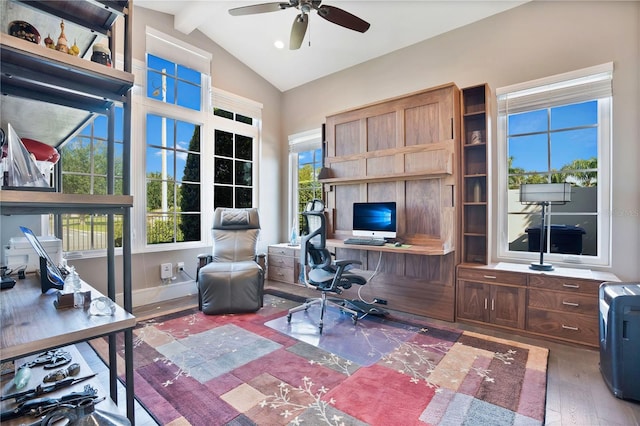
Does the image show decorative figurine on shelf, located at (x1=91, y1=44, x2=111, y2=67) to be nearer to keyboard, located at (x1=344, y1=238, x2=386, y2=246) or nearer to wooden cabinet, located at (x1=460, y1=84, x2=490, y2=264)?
keyboard, located at (x1=344, y1=238, x2=386, y2=246)

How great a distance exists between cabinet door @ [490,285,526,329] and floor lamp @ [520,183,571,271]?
1.03ft

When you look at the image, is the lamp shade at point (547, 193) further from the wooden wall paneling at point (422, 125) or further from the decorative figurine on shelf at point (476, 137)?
the wooden wall paneling at point (422, 125)

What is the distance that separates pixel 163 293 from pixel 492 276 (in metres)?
3.79

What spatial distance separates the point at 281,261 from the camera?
15.7 ft

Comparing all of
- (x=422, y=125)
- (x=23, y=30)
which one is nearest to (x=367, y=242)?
(x=422, y=125)

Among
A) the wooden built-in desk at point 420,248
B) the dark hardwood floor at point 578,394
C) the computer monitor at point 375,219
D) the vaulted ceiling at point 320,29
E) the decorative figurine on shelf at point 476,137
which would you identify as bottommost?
the dark hardwood floor at point 578,394

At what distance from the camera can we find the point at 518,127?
331 centimetres

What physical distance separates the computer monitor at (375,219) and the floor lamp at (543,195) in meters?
1.30

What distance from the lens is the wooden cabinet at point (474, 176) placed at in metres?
3.29

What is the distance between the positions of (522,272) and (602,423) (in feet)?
4.39

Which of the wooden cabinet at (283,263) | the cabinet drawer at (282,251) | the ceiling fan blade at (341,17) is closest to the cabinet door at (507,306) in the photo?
the wooden cabinet at (283,263)

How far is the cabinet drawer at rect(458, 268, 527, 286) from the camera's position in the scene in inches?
112

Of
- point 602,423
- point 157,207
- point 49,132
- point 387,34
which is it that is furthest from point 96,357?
point 387,34

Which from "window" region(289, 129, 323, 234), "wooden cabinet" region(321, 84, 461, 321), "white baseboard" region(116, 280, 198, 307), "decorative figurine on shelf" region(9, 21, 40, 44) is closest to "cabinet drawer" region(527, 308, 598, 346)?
"wooden cabinet" region(321, 84, 461, 321)
